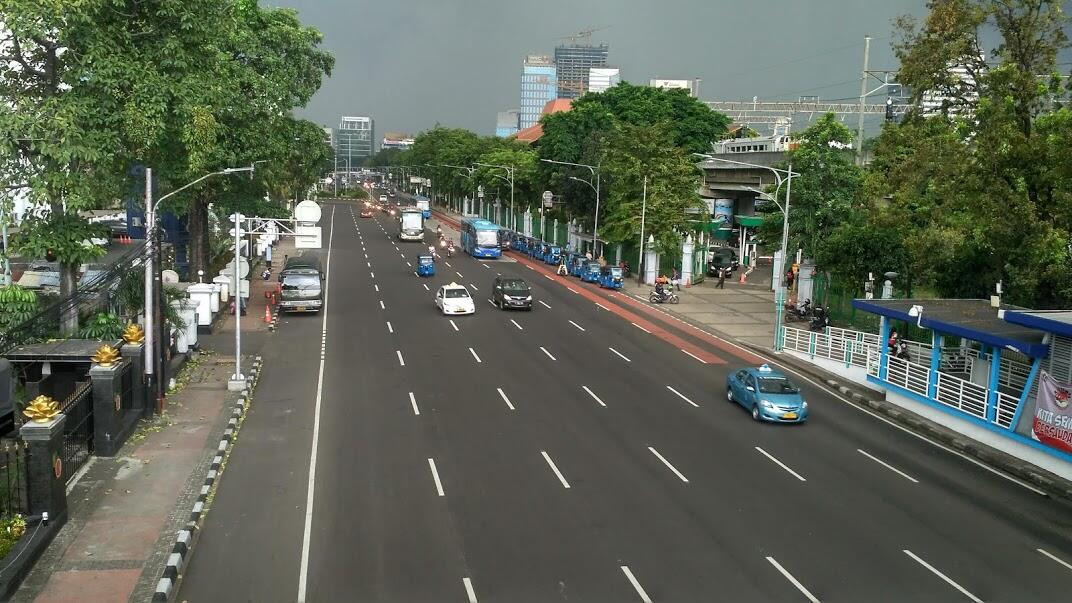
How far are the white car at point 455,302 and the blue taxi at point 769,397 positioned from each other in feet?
58.3

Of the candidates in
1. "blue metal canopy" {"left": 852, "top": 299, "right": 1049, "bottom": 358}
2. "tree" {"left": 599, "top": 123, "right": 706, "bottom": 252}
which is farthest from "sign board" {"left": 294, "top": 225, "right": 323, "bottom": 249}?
"tree" {"left": 599, "top": 123, "right": 706, "bottom": 252}

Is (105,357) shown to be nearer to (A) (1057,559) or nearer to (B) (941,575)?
(B) (941,575)

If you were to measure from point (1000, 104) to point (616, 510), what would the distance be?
18935 mm

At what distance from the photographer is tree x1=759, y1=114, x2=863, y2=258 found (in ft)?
133

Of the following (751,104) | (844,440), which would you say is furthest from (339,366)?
(751,104)

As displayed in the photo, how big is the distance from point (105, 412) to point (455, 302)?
2184cm

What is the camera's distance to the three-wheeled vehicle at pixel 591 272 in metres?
55.8

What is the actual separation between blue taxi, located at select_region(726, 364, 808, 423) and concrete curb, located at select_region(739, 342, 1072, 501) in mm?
3297

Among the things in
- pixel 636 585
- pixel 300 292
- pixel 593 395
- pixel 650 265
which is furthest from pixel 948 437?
pixel 650 265

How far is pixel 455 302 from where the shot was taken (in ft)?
131

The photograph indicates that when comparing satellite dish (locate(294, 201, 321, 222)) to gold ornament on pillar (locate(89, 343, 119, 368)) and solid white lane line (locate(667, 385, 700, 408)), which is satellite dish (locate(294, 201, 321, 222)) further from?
solid white lane line (locate(667, 385, 700, 408))

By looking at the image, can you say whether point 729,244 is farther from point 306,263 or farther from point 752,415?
point 752,415

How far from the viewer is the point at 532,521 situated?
1546 centimetres

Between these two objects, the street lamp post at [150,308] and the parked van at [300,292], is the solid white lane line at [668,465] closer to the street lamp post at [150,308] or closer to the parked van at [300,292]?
the street lamp post at [150,308]
